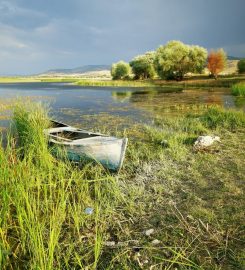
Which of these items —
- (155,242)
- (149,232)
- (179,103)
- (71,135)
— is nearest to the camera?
(155,242)

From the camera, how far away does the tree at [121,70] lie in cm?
9300

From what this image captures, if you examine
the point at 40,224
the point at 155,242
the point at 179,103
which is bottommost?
the point at 155,242

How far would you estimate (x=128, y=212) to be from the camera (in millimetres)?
5863

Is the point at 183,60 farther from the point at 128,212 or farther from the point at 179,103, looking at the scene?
the point at 128,212

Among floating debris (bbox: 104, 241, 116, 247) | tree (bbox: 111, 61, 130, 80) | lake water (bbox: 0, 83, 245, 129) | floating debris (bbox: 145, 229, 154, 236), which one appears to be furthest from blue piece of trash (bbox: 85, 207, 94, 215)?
tree (bbox: 111, 61, 130, 80)

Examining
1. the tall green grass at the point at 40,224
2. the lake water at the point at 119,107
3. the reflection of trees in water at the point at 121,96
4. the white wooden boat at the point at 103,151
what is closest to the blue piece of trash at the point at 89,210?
the tall green grass at the point at 40,224

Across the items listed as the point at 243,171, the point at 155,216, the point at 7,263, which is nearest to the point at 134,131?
the point at 243,171

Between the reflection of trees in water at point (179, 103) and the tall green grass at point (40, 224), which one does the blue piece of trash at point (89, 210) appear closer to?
the tall green grass at point (40, 224)

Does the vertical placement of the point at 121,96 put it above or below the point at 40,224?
below

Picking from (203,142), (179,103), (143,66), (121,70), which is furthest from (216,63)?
(203,142)

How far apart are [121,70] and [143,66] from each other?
10996mm

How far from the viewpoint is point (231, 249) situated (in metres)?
4.48

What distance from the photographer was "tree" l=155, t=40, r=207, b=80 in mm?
65000

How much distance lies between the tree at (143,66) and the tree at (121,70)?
334 centimetres
